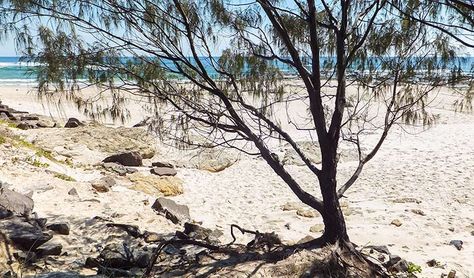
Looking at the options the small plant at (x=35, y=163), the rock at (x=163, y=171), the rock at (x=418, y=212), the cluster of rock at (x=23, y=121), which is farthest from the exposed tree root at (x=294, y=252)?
the cluster of rock at (x=23, y=121)

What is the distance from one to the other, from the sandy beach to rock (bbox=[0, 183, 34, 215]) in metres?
0.37

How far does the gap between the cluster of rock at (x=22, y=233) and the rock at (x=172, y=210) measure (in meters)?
1.62

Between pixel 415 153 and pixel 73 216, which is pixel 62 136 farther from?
pixel 415 153

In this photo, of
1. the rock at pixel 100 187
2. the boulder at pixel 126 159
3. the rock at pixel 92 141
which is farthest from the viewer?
the rock at pixel 92 141

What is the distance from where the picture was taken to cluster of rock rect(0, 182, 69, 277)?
3666mm

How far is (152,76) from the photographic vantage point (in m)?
4.06

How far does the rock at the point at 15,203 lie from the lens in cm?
444

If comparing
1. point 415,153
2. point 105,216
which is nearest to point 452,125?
point 415,153

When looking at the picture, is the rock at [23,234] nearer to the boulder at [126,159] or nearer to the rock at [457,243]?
Answer: the rock at [457,243]

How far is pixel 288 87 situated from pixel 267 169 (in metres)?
5.64

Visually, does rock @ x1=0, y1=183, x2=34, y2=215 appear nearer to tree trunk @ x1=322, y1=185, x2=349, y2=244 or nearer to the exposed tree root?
the exposed tree root

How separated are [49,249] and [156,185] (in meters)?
3.87

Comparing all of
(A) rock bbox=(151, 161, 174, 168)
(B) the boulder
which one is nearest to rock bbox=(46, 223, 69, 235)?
(B) the boulder

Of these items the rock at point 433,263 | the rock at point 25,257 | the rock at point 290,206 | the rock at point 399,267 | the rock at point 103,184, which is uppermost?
the rock at point 25,257
